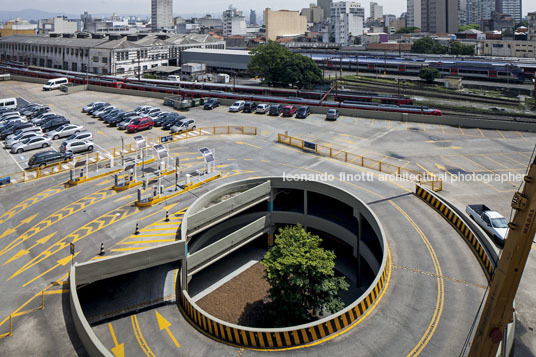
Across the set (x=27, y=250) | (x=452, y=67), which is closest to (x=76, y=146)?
(x=27, y=250)

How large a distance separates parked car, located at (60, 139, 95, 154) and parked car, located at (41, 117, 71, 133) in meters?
11.3

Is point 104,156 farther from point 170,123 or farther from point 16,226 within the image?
point 16,226

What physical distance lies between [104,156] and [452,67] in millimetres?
119482

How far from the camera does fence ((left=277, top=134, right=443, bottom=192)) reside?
3795cm

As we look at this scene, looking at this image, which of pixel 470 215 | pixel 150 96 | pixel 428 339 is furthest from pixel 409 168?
pixel 150 96

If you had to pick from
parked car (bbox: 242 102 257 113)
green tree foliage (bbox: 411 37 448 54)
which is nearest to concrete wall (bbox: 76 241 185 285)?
parked car (bbox: 242 102 257 113)

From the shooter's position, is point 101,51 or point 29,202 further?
point 101,51

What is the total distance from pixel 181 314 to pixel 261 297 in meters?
7.78

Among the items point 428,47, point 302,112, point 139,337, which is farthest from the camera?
point 428,47

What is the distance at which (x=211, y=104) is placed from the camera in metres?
68.2

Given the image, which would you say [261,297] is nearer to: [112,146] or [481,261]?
[481,261]

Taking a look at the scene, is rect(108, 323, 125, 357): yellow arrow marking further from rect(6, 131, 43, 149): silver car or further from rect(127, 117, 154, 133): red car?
rect(127, 117, 154, 133): red car

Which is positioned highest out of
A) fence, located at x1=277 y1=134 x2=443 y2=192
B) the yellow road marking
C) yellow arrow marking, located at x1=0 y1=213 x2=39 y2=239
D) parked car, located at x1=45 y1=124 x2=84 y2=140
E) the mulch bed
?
parked car, located at x1=45 y1=124 x2=84 y2=140

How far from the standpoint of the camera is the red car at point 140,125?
53.7 meters
